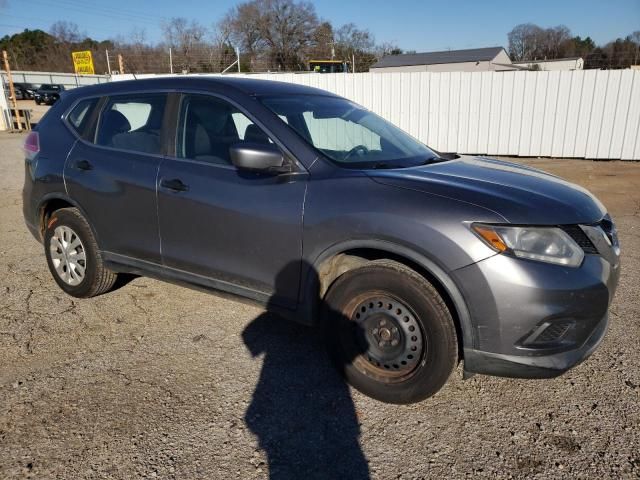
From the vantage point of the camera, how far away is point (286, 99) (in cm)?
338

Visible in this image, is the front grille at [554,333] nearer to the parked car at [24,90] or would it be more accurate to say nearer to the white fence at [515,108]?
the white fence at [515,108]

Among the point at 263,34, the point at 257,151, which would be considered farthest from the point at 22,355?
the point at 263,34

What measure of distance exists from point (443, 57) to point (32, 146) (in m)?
49.8

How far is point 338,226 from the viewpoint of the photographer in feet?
8.61

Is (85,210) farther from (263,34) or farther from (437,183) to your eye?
(263,34)

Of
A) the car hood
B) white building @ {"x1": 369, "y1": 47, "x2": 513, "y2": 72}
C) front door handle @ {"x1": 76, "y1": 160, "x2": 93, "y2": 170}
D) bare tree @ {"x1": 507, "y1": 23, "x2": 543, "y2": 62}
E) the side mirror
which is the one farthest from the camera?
bare tree @ {"x1": 507, "y1": 23, "x2": 543, "y2": 62}

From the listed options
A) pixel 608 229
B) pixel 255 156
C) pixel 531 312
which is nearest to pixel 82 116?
pixel 255 156

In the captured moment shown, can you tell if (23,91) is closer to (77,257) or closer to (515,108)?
(515,108)

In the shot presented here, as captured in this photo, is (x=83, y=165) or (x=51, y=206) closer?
(x=83, y=165)

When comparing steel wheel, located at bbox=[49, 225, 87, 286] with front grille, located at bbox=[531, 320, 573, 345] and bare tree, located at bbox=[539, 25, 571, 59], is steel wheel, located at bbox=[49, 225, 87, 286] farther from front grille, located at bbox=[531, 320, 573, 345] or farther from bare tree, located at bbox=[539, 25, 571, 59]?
bare tree, located at bbox=[539, 25, 571, 59]

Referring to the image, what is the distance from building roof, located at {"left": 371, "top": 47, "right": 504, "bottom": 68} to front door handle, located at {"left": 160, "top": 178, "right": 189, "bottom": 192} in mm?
46494

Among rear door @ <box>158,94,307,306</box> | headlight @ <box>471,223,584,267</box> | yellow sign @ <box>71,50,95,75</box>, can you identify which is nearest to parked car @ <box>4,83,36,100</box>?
yellow sign @ <box>71,50,95,75</box>

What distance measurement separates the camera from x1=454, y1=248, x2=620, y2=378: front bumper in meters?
2.24

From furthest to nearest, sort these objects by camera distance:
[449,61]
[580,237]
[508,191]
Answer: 1. [449,61]
2. [508,191]
3. [580,237]
